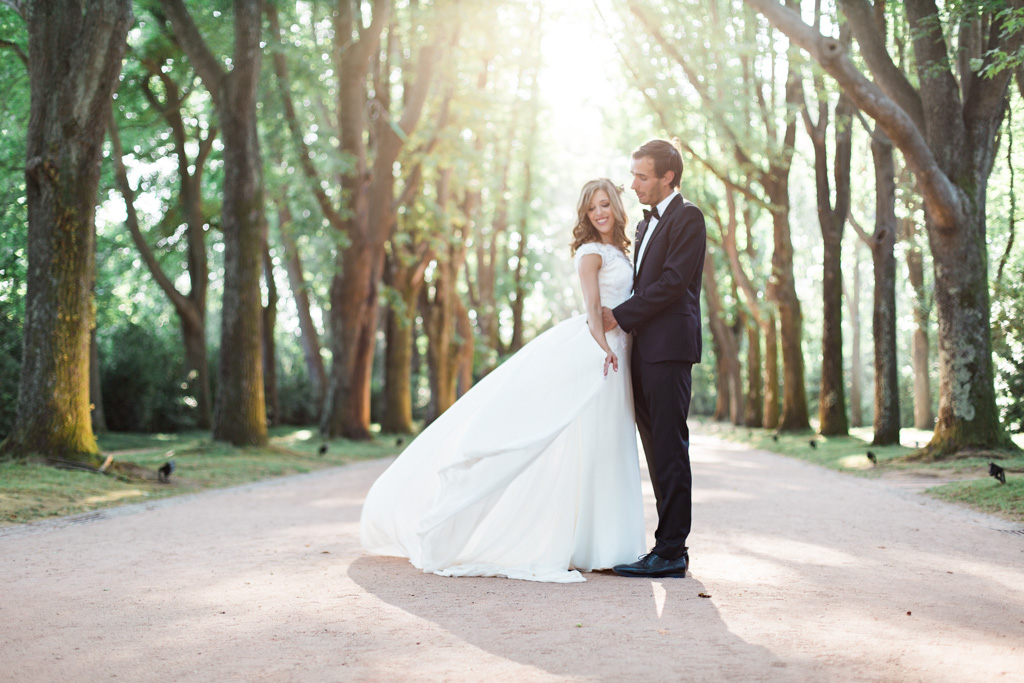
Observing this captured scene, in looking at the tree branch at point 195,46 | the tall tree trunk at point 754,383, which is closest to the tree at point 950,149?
the tree branch at point 195,46

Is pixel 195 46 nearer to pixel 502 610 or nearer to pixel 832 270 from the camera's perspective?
pixel 502 610

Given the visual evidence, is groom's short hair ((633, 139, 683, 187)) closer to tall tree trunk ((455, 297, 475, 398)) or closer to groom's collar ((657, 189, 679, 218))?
groom's collar ((657, 189, 679, 218))

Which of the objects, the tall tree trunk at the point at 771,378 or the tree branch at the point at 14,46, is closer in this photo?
the tree branch at the point at 14,46

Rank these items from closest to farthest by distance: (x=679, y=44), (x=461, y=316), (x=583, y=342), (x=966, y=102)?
(x=583, y=342), (x=966, y=102), (x=679, y=44), (x=461, y=316)

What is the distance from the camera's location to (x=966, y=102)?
11.9 metres

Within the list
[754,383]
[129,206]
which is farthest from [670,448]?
[754,383]

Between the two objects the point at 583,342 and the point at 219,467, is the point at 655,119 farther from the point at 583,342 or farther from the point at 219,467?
the point at 583,342

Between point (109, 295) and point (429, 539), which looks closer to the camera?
point (429, 539)

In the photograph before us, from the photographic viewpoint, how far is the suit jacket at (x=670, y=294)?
5.21m

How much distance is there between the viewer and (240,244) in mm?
14211

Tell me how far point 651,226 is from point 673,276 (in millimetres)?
491

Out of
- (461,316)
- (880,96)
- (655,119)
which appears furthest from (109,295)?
(880,96)

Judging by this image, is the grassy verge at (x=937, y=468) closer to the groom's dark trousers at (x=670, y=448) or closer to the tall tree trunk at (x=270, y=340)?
the groom's dark trousers at (x=670, y=448)

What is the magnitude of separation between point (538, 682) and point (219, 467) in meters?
9.76
